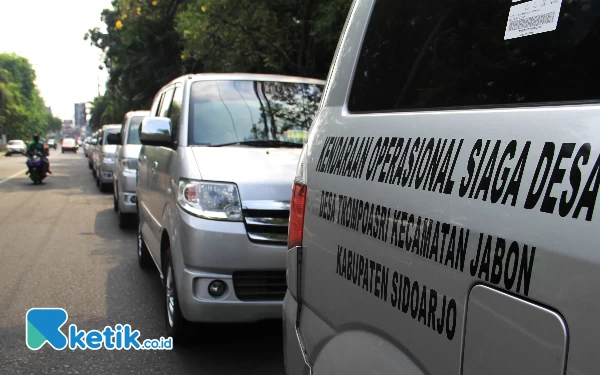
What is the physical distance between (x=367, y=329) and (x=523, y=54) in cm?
88

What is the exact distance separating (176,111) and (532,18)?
151 inches

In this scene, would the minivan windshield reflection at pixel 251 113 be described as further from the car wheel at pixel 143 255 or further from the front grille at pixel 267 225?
the car wheel at pixel 143 255

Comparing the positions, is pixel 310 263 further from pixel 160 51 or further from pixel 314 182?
pixel 160 51

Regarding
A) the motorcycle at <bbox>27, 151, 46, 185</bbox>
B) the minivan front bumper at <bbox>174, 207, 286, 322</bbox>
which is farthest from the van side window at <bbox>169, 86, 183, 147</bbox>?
the motorcycle at <bbox>27, 151, 46, 185</bbox>

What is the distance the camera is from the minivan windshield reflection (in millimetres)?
4508

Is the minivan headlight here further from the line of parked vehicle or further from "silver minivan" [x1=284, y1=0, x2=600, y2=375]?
"silver minivan" [x1=284, y1=0, x2=600, y2=375]

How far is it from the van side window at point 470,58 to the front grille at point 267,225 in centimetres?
185

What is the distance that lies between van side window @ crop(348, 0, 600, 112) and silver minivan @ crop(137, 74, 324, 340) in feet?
6.12

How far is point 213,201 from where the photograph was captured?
3.77 m

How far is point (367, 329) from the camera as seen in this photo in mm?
1684

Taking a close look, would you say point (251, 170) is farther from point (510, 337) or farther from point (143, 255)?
point (143, 255)

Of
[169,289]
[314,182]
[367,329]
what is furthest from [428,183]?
[169,289]

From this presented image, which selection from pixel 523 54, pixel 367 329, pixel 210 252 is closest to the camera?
pixel 523 54

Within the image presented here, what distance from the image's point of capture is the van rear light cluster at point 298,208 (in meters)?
2.12
